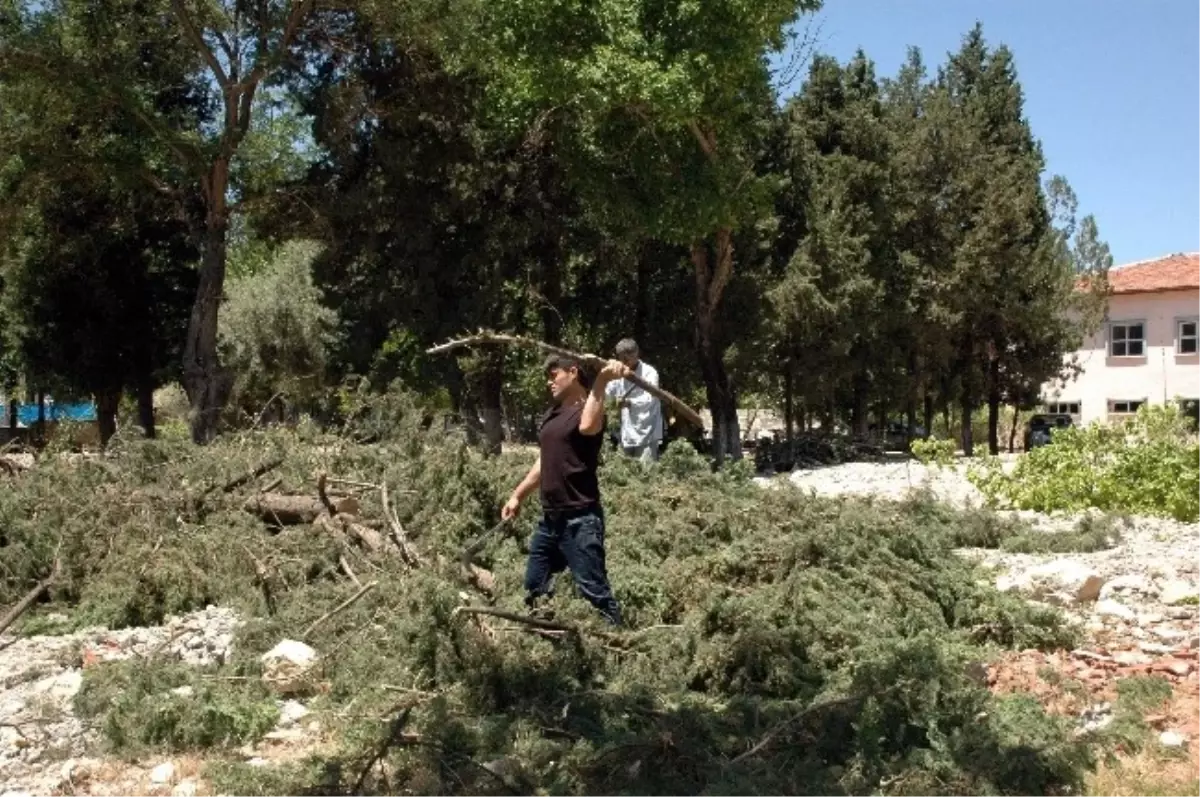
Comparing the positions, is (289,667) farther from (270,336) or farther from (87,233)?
(270,336)

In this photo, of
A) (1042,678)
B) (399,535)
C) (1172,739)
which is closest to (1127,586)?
(1042,678)

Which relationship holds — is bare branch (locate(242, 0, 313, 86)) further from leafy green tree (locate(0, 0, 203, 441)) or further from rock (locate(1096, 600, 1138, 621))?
rock (locate(1096, 600, 1138, 621))

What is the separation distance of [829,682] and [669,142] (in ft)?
55.9

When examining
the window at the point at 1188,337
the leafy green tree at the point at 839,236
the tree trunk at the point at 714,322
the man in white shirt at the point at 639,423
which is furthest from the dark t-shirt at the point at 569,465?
the window at the point at 1188,337

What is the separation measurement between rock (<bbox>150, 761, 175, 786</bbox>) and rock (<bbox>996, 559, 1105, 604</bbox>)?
5.54 m

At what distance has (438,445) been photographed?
10.9 meters

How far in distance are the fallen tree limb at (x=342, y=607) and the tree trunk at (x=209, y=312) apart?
616 inches

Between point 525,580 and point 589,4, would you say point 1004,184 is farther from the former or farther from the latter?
point 525,580

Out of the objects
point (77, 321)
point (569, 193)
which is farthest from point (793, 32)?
point (77, 321)

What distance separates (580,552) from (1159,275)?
42132mm

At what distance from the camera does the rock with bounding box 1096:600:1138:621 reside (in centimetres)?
806

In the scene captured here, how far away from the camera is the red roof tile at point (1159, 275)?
42.8 metres

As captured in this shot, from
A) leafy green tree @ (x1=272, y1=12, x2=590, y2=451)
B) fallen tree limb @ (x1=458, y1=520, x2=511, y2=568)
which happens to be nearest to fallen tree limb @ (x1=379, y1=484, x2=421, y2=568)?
fallen tree limb @ (x1=458, y1=520, x2=511, y2=568)

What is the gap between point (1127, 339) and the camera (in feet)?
145
